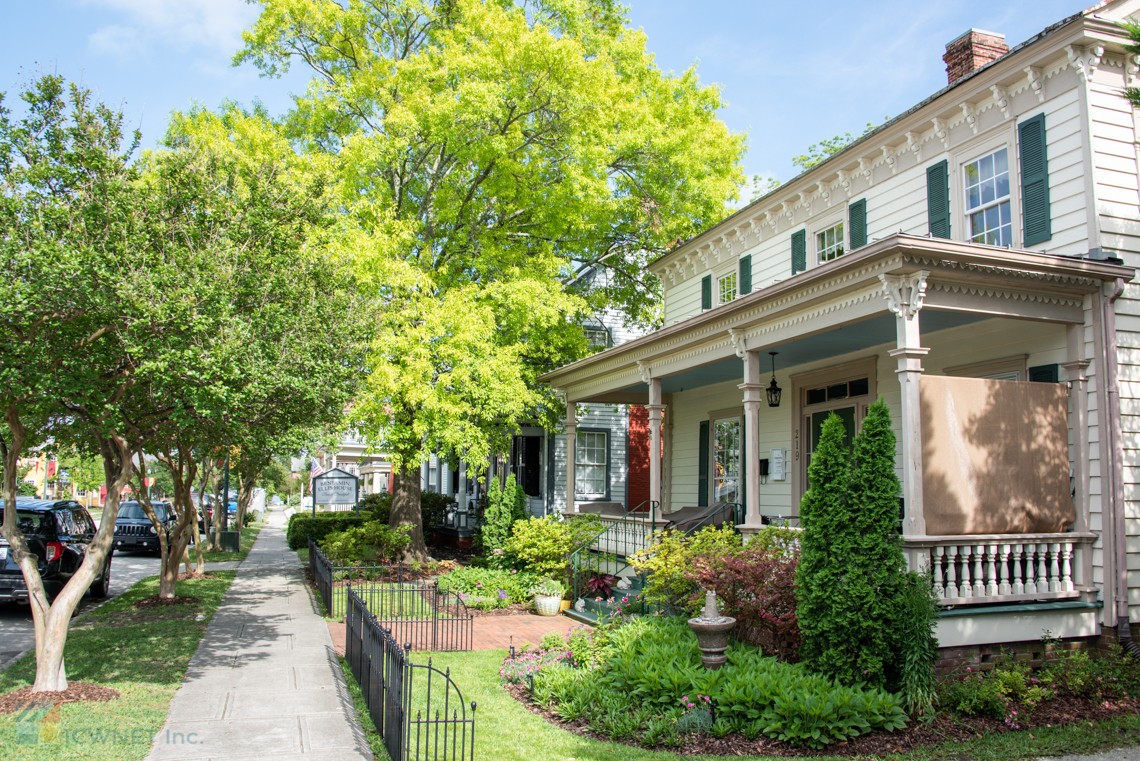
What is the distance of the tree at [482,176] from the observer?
16.0 meters

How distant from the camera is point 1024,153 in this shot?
33.3 ft

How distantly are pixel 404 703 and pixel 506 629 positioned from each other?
5.14 meters

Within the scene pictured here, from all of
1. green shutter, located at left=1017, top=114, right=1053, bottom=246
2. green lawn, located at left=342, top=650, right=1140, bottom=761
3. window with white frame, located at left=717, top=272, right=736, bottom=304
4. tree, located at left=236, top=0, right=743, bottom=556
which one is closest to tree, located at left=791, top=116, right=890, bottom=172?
tree, located at left=236, top=0, right=743, bottom=556

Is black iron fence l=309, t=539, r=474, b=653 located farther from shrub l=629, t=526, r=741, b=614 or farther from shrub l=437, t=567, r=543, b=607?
shrub l=629, t=526, r=741, b=614

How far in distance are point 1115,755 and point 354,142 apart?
15469mm

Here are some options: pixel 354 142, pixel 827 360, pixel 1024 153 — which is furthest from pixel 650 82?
pixel 1024 153

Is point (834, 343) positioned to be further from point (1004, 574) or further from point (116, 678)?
point (116, 678)

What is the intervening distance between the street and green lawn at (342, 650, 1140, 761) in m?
6.09

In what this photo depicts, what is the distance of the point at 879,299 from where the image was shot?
8.83m

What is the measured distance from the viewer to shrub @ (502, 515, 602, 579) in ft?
48.1

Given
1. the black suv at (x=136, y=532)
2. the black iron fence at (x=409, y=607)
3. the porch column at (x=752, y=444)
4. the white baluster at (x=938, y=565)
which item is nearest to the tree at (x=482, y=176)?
the black iron fence at (x=409, y=607)

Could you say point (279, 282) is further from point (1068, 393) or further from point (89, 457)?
point (1068, 393)

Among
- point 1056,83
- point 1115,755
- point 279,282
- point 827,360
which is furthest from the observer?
point 827,360

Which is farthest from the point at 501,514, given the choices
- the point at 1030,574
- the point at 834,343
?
the point at 1030,574
